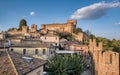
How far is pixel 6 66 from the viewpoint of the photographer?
16297 millimetres

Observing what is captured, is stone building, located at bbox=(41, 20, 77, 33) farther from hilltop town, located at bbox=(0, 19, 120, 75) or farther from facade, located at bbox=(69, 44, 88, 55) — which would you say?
facade, located at bbox=(69, 44, 88, 55)

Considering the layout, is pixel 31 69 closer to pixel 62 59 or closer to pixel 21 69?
pixel 21 69

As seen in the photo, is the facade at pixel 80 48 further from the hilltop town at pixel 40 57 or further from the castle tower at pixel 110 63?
the castle tower at pixel 110 63

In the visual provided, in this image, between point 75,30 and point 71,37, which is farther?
point 75,30

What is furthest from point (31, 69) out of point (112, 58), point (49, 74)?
point (112, 58)

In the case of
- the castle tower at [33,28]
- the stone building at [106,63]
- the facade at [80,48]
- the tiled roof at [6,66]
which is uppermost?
the castle tower at [33,28]

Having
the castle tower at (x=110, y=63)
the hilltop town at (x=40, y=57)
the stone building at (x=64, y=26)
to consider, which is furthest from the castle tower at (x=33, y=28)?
the castle tower at (x=110, y=63)

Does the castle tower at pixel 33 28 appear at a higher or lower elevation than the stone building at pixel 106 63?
higher

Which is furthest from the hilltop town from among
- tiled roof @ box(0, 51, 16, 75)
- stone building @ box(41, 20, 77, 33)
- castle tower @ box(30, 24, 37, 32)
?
stone building @ box(41, 20, 77, 33)

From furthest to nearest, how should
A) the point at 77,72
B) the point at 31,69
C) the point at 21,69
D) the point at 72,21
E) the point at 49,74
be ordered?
the point at 72,21 < the point at 77,72 < the point at 49,74 < the point at 31,69 < the point at 21,69

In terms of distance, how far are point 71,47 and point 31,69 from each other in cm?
3985

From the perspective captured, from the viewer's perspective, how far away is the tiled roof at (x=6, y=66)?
1507 cm

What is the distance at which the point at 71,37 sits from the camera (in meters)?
79.4

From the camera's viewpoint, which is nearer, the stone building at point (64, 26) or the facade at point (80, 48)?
the facade at point (80, 48)
